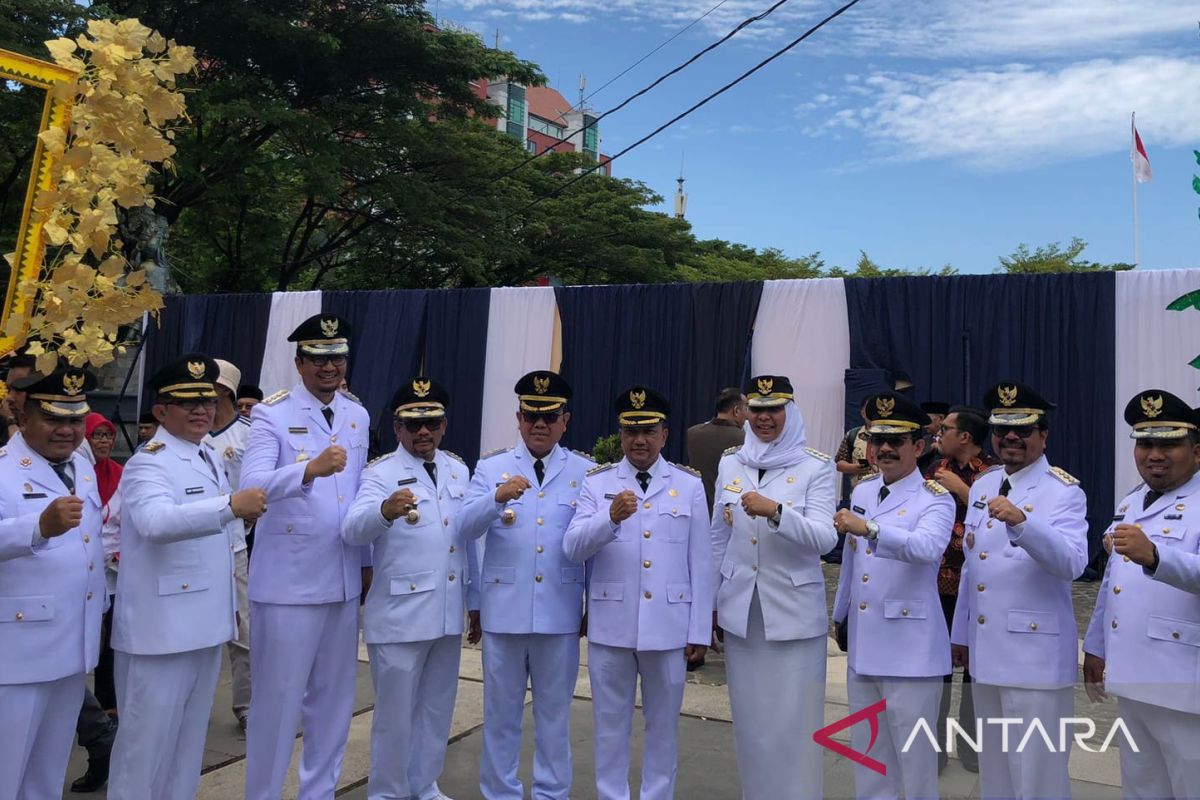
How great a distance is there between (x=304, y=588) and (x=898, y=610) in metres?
2.33

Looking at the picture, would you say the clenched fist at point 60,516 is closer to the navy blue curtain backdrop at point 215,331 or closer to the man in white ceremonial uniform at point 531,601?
the man in white ceremonial uniform at point 531,601

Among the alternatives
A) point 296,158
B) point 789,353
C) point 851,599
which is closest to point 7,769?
point 851,599

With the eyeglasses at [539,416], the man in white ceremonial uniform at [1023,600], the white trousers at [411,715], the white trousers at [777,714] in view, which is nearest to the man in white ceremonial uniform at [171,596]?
the white trousers at [411,715]

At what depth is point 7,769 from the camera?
120 inches

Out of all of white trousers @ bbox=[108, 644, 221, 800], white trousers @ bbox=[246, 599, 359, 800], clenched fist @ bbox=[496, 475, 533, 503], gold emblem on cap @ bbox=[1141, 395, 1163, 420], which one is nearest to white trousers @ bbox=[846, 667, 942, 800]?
gold emblem on cap @ bbox=[1141, 395, 1163, 420]

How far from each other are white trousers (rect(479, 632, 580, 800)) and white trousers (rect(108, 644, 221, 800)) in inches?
44.0

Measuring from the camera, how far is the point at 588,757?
468 centimetres

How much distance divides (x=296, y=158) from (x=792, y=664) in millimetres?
14542

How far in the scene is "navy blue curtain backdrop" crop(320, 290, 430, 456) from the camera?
1084 cm

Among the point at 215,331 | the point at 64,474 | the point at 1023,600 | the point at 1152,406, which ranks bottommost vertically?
the point at 1023,600

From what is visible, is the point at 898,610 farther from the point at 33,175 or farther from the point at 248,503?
the point at 33,175

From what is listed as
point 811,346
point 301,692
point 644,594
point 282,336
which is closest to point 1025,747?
point 644,594

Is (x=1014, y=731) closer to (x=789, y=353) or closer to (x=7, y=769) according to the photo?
(x=7, y=769)

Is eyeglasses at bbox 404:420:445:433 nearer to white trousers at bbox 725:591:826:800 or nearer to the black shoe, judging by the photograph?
white trousers at bbox 725:591:826:800
